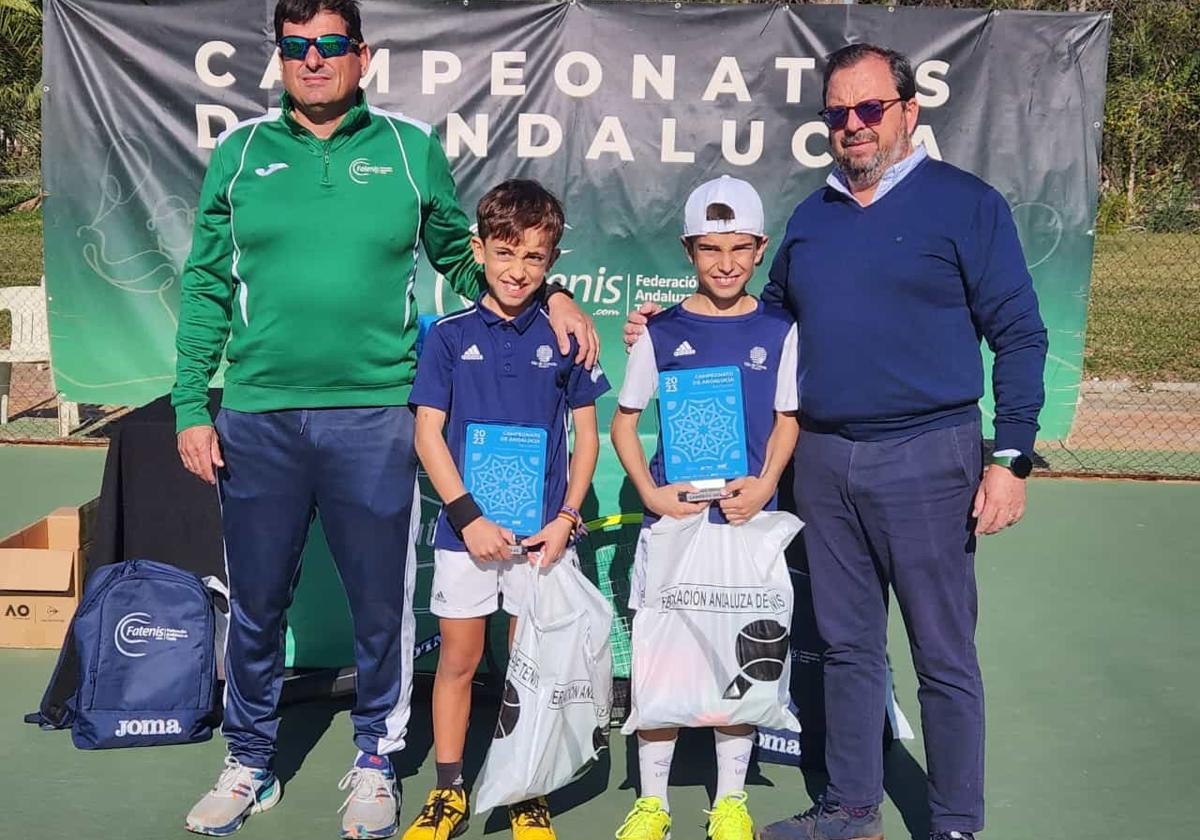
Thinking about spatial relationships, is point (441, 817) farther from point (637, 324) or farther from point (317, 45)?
point (317, 45)

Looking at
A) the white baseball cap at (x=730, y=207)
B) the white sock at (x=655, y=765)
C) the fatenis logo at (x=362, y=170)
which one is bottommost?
the white sock at (x=655, y=765)

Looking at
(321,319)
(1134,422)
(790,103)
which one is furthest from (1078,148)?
(321,319)

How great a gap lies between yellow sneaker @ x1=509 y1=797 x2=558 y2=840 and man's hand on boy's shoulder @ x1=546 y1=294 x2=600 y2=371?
1.08 metres

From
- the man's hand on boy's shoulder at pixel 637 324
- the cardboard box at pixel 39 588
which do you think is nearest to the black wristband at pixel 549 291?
the man's hand on boy's shoulder at pixel 637 324

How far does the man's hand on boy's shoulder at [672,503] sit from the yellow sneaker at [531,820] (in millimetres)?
779

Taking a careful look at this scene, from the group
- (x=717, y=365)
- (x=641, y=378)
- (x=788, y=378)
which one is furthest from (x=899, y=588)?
(x=641, y=378)

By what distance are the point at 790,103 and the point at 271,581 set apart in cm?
467

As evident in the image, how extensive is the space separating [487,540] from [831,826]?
109 centimetres

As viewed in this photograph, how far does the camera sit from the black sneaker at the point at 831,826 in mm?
3240

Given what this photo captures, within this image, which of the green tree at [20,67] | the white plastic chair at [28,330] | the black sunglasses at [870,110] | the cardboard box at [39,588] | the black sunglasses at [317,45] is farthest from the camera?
the green tree at [20,67]

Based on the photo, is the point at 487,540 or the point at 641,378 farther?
the point at 641,378

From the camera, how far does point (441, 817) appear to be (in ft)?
10.7

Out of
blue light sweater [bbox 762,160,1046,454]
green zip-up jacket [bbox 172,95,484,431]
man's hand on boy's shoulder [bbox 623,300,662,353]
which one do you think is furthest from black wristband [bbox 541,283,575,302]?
blue light sweater [bbox 762,160,1046,454]

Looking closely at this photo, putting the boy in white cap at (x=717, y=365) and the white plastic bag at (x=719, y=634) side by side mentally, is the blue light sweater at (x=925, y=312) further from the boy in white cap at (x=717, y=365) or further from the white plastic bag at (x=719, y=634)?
the white plastic bag at (x=719, y=634)
